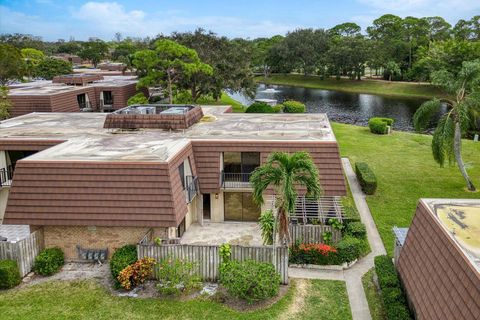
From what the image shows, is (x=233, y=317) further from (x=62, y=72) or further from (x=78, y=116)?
(x=62, y=72)

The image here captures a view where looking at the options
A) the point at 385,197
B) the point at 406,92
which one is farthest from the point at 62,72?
the point at 385,197

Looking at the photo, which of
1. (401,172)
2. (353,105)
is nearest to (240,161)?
(401,172)

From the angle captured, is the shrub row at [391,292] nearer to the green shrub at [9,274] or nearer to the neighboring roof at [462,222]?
the neighboring roof at [462,222]

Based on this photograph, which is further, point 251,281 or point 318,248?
point 318,248

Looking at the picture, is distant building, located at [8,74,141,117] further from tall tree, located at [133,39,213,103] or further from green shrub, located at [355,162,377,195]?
green shrub, located at [355,162,377,195]

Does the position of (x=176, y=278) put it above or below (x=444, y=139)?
below

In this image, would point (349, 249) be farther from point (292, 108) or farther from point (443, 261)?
point (292, 108)

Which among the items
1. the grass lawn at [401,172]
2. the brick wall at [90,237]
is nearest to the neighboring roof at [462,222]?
the grass lawn at [401,172]
